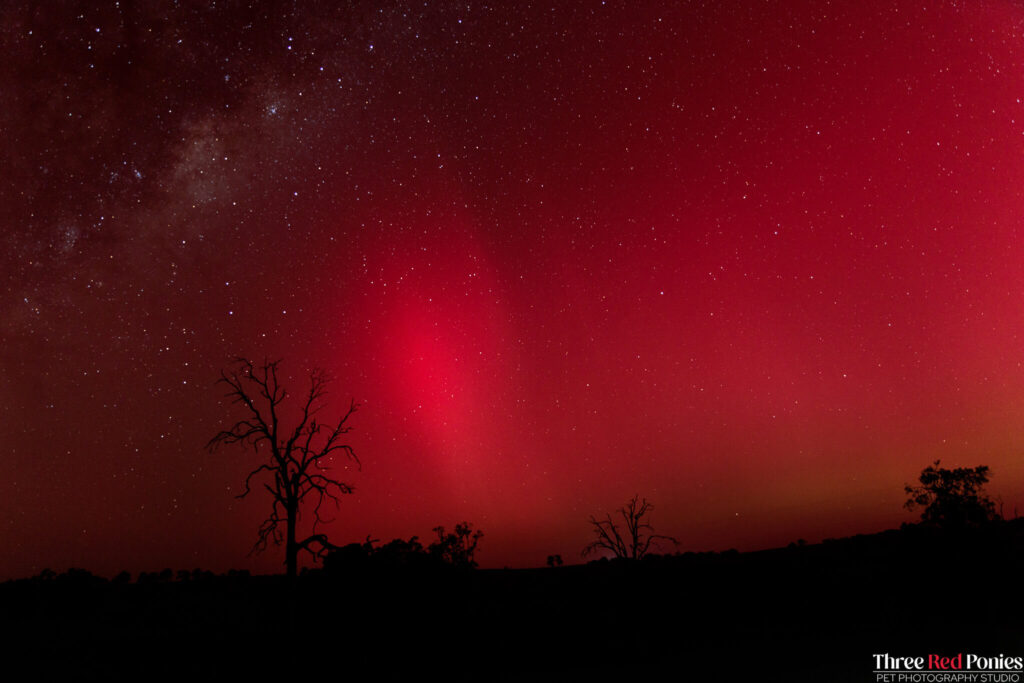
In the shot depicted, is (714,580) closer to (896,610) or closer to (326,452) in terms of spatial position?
(896,610)

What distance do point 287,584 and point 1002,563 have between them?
27809 millimetres

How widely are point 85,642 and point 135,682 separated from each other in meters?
5.79

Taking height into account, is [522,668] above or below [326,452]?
below

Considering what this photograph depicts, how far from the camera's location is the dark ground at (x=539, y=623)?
16.8m

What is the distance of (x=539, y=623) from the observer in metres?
22.0

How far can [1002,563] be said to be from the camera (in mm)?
26984

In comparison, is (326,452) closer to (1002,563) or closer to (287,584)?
(287,584)

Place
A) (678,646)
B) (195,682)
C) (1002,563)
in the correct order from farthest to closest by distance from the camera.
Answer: (1002,563), (678,646), (195,682)

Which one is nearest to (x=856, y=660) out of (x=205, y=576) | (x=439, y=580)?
(x=439, y=580)

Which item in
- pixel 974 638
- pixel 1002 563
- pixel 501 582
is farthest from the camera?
pixel 501 582

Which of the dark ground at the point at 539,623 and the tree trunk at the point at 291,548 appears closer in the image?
the dark ground at the point at 539,623

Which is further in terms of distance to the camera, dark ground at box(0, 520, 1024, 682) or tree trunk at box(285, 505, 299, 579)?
tree trunk at box(285, 505, 299, 579)

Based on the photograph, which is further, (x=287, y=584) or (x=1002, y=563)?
(x=1002, y=563)

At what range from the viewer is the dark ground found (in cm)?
1678
